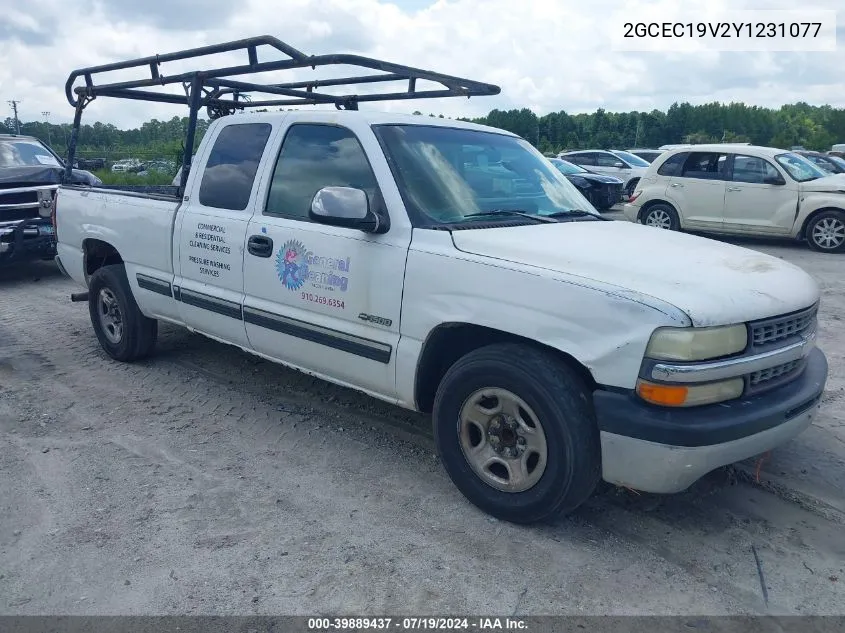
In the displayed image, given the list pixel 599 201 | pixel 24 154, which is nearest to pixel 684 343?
pixel 24 154

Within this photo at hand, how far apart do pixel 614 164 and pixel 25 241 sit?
615 inches

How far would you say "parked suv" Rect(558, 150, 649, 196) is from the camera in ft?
63.3

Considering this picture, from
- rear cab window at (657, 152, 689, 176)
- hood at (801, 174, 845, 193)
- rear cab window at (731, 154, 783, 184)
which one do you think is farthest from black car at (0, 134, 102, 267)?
hood at (801, 174, 845, 193)

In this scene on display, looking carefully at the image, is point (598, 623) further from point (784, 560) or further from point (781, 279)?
point (781, 279)

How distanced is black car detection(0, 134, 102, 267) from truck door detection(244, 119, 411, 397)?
5721 millimetres

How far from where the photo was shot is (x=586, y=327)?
2.89 meters

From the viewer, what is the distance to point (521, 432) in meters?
3.22

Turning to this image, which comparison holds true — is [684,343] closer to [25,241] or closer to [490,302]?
[490,302]

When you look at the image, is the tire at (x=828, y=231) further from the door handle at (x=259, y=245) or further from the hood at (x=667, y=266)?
the door handle at (x=259, y=245)

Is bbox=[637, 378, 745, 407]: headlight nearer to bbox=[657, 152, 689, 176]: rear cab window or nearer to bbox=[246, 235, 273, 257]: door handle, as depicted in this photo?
bbox=[246, 235, 273, 257]: door handle

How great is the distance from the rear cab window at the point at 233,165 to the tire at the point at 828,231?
9946mm

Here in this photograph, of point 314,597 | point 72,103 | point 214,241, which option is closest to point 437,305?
point 314,597

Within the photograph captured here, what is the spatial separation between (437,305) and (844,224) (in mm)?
10155

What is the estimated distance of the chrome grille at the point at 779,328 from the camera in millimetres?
2982
